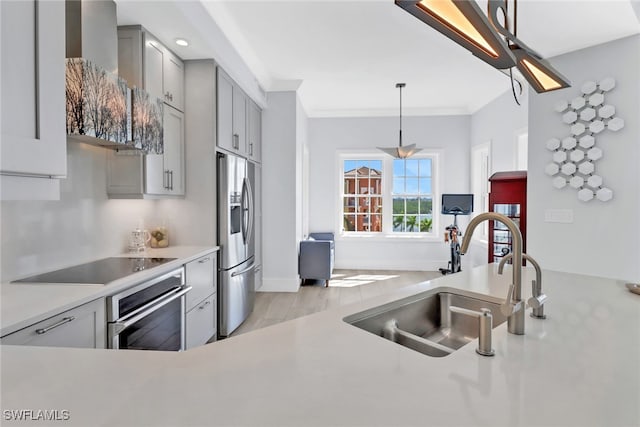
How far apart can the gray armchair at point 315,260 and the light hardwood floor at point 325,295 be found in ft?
0.61

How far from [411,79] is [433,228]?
2.70 meters

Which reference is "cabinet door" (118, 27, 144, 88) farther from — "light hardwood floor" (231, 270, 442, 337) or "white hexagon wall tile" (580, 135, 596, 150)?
"white hexagon wall tile" (580, 135, 596, 150)

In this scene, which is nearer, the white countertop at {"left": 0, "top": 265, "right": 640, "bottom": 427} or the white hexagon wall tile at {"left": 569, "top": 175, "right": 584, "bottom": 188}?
the white countertop at {"left": 0, "top": 265, "right": 640, "bottom": 427}

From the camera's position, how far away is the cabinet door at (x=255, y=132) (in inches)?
157

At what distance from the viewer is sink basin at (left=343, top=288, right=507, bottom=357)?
4.17ft

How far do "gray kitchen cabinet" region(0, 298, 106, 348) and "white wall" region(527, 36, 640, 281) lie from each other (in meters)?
3.87

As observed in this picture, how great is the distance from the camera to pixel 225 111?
317 centimetres

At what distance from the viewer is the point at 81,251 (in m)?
2.19

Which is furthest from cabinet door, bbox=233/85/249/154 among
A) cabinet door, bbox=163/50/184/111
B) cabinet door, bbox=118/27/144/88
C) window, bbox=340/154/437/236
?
window, bbox=340/154/437/236

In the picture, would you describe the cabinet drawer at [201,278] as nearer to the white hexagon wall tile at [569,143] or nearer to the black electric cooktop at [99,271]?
the black electric cooktop at [99,271]

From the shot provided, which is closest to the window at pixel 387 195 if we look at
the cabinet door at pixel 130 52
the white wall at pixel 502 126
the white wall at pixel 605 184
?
the white wall at pixel 502 126

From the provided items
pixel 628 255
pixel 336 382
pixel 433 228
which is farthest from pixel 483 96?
pixel 336 382

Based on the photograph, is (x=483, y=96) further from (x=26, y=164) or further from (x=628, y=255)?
(x=26, y=164)

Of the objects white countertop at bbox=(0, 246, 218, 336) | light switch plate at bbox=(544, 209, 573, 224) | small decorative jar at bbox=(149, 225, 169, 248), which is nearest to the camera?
white countertop at bbox=(0, 246, 218, 336)
